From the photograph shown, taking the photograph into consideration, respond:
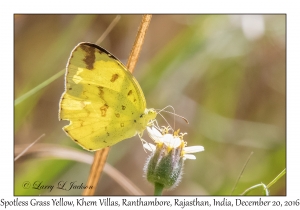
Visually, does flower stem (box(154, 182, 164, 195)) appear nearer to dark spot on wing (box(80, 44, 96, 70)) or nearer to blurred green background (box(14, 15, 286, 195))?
dark spot on wing (box(80, 44, 96, 70))

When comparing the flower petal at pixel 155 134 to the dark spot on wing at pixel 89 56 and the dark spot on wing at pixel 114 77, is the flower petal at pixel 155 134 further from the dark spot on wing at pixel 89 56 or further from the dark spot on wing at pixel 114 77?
the dark spot on wing at pixel 89 56

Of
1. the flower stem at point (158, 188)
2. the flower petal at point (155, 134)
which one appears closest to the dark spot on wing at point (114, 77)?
the flower petal at point (155, 134)

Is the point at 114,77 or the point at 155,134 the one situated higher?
the point at 114,77

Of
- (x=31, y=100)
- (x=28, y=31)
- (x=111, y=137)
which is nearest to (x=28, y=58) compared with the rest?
(x=28, y=31)

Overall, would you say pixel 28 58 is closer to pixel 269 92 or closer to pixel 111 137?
pixel 111 137

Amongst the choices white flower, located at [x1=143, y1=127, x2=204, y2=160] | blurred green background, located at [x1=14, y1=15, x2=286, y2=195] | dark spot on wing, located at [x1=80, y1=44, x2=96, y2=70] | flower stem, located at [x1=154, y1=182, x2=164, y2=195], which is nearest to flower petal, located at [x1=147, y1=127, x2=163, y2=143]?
white flower, located at [x1=143, y1=127, x2=204, y2=160]

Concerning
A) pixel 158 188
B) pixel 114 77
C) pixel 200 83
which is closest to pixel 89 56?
pixel 114 77

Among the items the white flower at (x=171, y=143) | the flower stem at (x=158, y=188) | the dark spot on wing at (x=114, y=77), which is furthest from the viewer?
the dark spot on wing at (x=114, y=77)

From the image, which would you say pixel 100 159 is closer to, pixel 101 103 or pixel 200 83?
pixel 101 103
